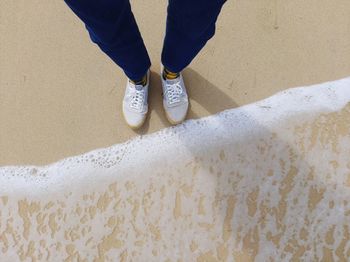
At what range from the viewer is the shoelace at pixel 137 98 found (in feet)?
4.03

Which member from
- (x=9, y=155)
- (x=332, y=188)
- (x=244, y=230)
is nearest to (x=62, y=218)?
(x=9, y=155)

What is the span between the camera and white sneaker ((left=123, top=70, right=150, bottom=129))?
1229 mm

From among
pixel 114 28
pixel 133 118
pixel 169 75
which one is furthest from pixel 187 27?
pixel 133 118

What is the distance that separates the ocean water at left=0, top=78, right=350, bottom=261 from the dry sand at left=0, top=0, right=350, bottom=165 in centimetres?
6

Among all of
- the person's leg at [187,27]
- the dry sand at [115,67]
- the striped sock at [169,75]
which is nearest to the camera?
the person's leg at [187,27]

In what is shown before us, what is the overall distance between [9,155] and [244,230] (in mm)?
814

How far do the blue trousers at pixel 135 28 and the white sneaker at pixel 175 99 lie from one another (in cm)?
16

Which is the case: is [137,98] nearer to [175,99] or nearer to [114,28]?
[175,99]

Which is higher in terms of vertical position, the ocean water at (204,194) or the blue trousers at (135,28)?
the blue trousers at (135,28)

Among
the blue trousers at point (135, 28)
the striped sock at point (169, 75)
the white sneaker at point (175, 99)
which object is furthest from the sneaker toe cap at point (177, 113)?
the blue trousers at point (135, 28)

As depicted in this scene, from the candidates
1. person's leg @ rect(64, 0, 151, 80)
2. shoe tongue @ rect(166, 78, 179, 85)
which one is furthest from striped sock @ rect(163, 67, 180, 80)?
person's leg @ rect(64, 0, 151, 80)

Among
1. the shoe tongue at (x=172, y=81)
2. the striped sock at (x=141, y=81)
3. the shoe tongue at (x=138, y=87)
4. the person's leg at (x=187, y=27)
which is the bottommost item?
the shoe tongue at (x=138, y=87)

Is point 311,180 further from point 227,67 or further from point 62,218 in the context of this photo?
point 62,218

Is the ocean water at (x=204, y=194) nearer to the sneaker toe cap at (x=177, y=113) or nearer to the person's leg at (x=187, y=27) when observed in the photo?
the sneaker toe cap at (x=177, y=113)
